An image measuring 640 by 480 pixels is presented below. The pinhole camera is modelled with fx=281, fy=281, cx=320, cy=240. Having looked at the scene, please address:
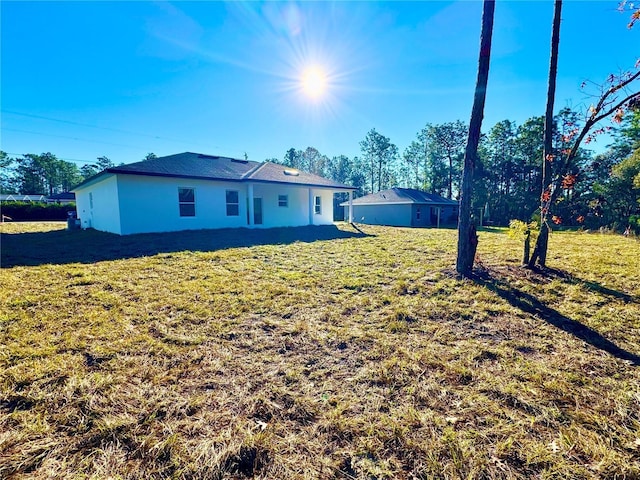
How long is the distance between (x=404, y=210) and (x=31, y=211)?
30905 millimetres

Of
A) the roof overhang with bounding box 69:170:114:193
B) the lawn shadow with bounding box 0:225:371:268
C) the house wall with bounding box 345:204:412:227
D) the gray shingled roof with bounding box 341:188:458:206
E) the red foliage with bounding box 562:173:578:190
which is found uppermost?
the roof overhang with bounding box 69:170:114:193

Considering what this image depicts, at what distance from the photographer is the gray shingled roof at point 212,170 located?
439 inches

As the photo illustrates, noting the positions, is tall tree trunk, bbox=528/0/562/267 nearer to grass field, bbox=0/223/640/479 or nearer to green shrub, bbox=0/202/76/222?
grass field, bbox=0/223/640/479

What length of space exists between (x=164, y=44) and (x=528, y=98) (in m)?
12.7

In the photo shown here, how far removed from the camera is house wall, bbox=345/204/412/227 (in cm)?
2286

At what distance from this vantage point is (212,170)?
13.3 meters

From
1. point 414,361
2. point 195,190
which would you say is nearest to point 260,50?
point 195,190

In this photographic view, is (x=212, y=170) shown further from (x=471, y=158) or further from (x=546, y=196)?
(x=546, y=196)

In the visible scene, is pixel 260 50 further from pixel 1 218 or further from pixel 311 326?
pixel 1 218

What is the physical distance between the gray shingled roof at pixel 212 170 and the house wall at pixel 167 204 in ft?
1.29

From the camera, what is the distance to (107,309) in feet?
12.4

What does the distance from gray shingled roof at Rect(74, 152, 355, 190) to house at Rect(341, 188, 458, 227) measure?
7.81 m

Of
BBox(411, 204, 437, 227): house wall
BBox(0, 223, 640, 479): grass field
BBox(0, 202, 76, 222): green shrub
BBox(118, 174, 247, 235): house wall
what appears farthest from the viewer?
BBox(0, 202, 76, 222): green shrub

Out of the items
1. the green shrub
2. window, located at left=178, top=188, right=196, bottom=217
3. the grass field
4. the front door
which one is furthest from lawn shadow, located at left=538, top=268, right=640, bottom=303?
the green shrub
